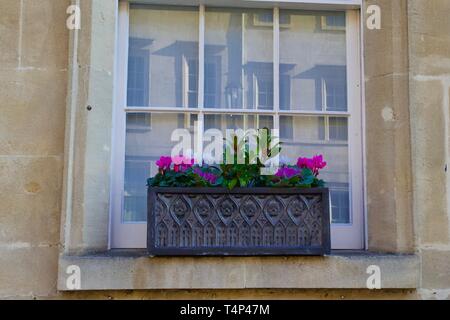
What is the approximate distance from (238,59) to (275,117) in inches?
19.5

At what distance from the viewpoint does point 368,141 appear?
13.2 ft

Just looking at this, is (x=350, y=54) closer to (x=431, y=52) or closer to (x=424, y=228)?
(x=431, y=52)

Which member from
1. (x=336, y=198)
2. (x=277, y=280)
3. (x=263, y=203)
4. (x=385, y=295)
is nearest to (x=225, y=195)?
(x=263, y=203)

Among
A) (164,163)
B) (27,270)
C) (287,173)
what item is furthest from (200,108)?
(27,270)

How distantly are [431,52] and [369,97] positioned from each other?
19.5 inches

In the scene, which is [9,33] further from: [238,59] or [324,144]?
[324,144]

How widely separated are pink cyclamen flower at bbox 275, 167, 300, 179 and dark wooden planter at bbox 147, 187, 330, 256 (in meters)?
0.10

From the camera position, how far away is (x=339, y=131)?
420 cm

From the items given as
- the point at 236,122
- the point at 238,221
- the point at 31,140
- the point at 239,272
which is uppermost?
the point at 236,122

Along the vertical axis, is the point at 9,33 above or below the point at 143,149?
above

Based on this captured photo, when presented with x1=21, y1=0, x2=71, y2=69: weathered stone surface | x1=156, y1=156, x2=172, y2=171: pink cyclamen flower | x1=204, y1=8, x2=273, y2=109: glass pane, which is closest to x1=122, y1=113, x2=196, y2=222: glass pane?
x1=204, y1=8, x2=273, y2=109: glass pane

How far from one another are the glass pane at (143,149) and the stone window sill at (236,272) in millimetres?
452

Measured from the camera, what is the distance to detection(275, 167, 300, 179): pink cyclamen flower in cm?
367

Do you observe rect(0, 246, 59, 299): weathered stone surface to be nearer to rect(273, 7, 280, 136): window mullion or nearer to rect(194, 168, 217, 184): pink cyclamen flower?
rect(194, 168, 217, 184): pink cyclamen flower
